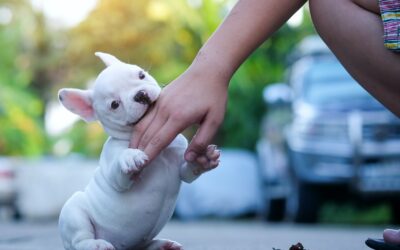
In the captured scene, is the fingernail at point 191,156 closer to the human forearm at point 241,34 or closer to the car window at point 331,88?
the human forearm at point 241,34

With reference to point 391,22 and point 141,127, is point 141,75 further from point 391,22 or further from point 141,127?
point 391,22

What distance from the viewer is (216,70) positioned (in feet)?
7.93

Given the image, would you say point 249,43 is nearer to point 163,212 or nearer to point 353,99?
point 163,212

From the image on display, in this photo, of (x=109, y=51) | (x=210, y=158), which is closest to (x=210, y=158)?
(x=210, y=158)

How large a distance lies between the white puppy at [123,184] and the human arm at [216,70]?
16cm

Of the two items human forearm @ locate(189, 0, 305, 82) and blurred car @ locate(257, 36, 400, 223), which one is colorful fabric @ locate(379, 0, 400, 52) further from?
blurred car @ locate(257, 36, 400, 223)

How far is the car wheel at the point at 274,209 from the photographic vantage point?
12281 mm

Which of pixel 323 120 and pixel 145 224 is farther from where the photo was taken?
A: pixel 323 120

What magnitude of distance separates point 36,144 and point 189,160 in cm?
2084

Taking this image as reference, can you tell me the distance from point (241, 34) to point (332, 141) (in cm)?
691

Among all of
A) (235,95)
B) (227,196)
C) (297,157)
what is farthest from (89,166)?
(235,95)

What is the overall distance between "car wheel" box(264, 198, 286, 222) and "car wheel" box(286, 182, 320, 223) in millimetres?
2424

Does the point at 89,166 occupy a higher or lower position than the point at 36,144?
lower

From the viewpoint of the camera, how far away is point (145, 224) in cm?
267
